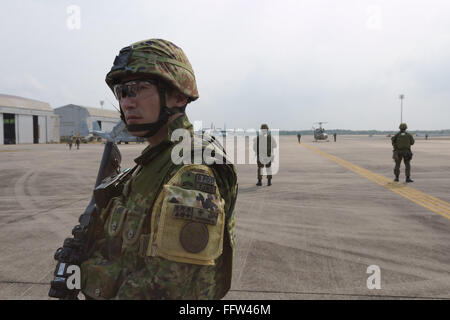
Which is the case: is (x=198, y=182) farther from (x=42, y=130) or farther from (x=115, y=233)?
(x=42, y=130)

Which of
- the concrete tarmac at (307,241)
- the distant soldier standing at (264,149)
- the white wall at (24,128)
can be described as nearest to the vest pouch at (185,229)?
the concrete tarmac at (307,241)

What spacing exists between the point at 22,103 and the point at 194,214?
61897mm

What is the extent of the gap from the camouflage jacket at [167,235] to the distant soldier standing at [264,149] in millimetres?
9316

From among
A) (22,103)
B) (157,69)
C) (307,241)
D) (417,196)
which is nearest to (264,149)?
(417,196)

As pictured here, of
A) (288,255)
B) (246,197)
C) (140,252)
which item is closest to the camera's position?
(140,252)

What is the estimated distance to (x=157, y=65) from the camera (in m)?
1.52

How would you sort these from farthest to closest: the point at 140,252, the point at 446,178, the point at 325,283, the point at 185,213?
the point at 446,178 → the point at 325,283 → the point at 140,252 → the point at 185,213

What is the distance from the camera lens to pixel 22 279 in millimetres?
3826

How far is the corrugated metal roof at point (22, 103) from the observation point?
49959 millimetres

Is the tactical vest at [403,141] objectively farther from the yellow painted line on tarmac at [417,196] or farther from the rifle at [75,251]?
the rifle at [75,251]

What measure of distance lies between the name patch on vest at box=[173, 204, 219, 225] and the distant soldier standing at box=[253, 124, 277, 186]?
9603 millimetres

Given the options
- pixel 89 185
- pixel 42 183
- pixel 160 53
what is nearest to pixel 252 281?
pixel 160 53
